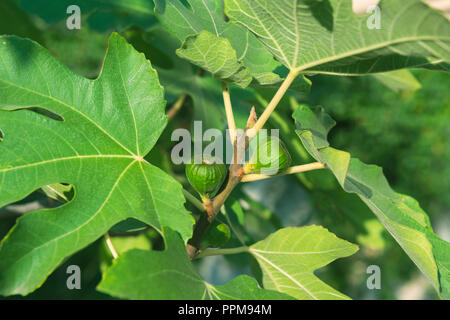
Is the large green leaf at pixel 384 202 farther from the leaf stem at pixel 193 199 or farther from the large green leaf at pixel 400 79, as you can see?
the large green leaf at pixel 400 79

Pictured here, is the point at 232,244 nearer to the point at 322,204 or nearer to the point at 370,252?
the point at 322,204

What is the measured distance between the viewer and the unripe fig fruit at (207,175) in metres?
0.63

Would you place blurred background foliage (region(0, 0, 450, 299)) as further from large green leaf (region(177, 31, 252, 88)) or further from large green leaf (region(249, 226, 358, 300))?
large green leaf (region(177, 31, 252, 88))

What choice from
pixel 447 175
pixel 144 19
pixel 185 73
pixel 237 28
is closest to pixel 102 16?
pixel 144 19

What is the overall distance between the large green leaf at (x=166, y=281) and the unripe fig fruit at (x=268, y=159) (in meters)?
0.15

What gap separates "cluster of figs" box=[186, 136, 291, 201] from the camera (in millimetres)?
632

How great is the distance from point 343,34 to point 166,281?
1.18ft

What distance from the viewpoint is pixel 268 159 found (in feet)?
2.07

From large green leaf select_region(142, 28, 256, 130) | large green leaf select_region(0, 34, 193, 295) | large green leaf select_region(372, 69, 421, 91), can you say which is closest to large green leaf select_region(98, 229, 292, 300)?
large green leaf select_region(0, 34, 193, 295)

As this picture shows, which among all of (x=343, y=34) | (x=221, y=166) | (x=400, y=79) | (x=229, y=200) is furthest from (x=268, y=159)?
(x=400, y=79)

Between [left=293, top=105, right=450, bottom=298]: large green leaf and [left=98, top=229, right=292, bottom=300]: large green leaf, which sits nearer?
[left=98, top=229, right=292, bottom=300]: large green leaf

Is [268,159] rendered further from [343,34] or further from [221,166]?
[343,34]

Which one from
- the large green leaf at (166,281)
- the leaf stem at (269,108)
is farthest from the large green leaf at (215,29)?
the large green leaf at (166,281)
